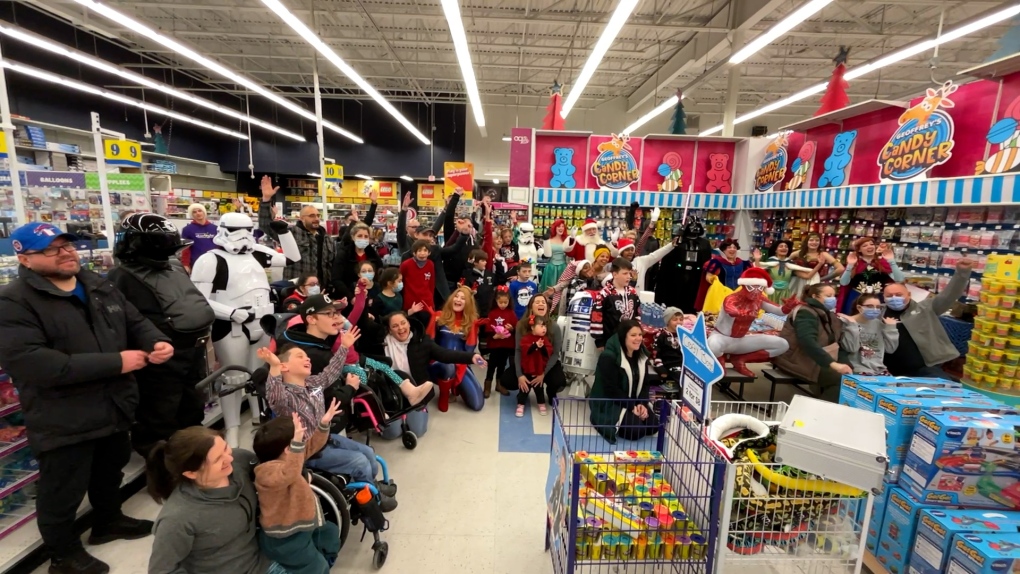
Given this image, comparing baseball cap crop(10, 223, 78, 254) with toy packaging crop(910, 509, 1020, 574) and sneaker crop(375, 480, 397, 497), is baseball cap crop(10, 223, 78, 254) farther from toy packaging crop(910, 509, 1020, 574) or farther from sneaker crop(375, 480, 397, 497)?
toy packaging crop(910, 509, 1020, 574)

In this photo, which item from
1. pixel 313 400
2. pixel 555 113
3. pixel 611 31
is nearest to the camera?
pixel 313 400

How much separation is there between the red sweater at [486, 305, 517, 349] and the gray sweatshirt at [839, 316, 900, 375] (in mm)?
2752

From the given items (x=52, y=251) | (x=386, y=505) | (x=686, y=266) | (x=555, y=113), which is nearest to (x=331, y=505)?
(x=386, y=505)

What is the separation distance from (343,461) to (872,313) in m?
3.85

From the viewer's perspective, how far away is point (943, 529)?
6.54 feet

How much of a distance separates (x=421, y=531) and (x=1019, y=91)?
655 cm

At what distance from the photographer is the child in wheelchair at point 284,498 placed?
178cm

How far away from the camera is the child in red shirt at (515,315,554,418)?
13.6 ft

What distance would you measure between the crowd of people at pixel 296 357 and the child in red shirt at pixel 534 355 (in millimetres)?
20

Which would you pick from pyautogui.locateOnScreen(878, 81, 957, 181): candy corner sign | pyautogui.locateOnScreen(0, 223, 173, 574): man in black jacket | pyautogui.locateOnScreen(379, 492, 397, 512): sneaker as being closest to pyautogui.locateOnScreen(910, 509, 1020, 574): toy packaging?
pyautogui.locateOnScreen(379, 492, 397, 512): sneaker

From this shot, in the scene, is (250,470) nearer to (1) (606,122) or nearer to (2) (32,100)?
(2) (32,100)

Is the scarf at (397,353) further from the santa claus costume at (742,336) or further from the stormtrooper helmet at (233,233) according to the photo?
the santa claus costume at (742,336)

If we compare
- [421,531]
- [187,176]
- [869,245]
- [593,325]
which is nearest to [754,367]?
[869,245]

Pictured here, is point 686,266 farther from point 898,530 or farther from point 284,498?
point 284,498
